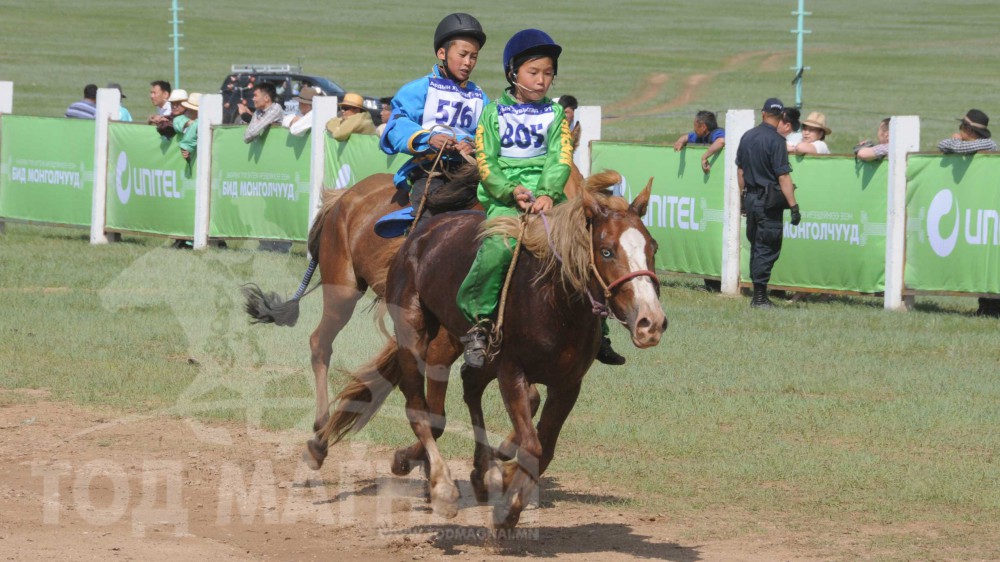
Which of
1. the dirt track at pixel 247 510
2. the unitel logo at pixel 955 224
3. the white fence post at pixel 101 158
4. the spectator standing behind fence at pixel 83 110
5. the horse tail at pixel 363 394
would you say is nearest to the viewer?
the dirt track at pixel 247 510

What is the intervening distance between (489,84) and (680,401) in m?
41.1

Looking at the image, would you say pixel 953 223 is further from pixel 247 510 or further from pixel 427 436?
pixel 247 510

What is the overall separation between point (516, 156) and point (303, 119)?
1197 cm

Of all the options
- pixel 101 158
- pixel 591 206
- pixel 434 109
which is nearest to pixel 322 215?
pixel 434 109

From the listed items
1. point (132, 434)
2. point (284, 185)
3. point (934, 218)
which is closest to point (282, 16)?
point (284, 185)

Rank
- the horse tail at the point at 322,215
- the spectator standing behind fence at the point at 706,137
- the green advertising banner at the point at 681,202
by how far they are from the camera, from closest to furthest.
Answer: the horse tail at the point at 322,215 < the spectator standing behind fence at the point at 706,137 < the green advertising banner at the point at 681,202

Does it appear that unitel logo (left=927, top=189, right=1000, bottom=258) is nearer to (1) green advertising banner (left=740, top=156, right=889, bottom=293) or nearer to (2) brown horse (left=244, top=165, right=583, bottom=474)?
(1) green advertising banner (left=740, top=156, right=889, bottom=293)

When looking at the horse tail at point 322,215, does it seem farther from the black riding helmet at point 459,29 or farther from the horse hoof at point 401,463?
the horse hoof at point 401,463

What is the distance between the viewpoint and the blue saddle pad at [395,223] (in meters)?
8.48

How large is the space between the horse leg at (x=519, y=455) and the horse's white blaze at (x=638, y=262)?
882mm

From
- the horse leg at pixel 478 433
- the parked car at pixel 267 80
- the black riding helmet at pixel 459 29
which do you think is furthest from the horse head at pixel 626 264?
the parked car at pixel 267 80

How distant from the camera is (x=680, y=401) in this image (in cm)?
1039

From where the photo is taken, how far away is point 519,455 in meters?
6.58

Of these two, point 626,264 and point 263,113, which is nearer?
point 626,264
